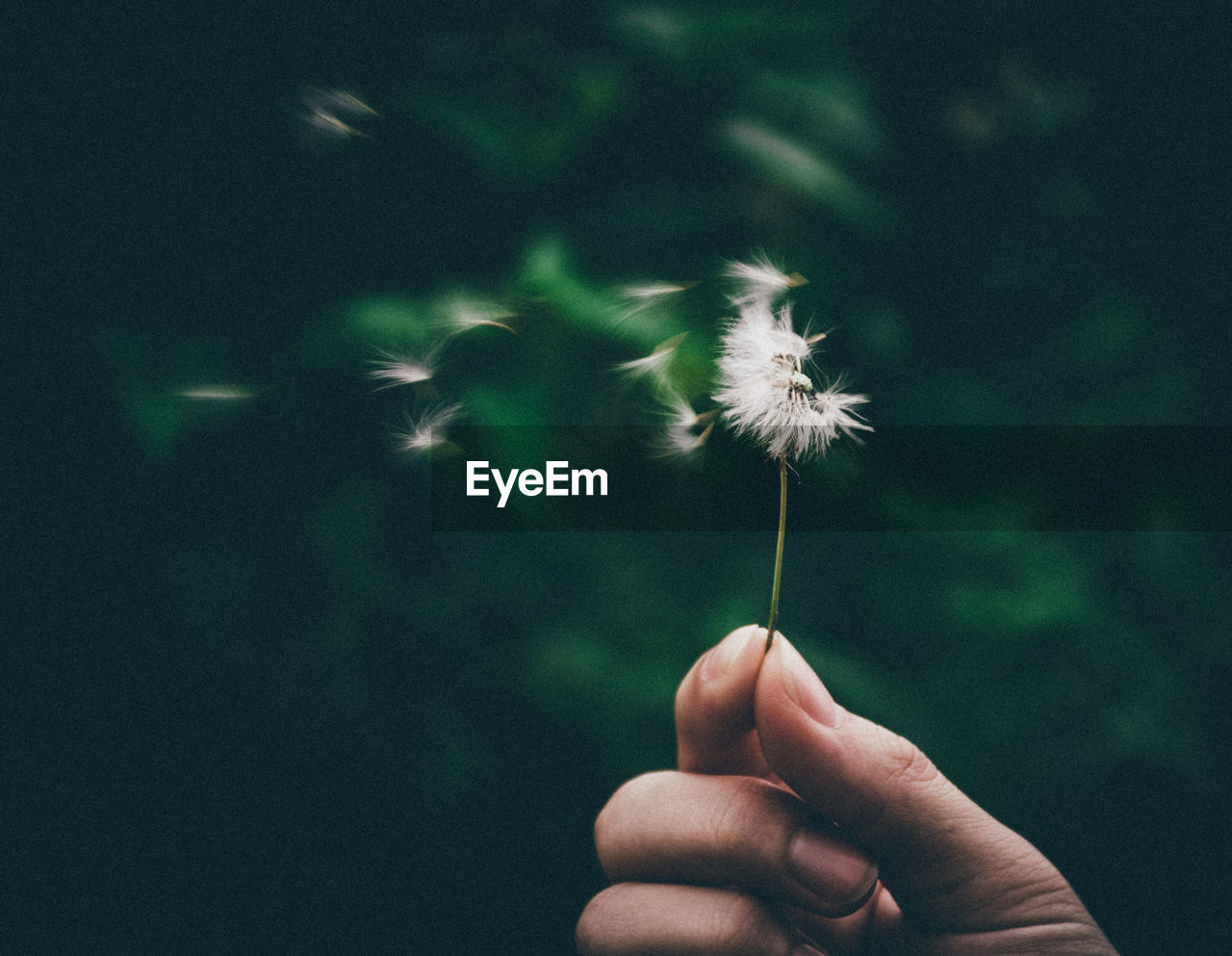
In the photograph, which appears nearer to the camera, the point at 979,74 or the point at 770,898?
the point at 770,898

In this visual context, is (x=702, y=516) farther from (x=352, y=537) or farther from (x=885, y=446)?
(x=352, y=537)

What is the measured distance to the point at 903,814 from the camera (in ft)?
1.84

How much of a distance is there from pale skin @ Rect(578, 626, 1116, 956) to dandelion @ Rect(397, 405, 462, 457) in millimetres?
352

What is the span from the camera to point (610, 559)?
2.44 ft

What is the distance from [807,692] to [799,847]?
126 mm

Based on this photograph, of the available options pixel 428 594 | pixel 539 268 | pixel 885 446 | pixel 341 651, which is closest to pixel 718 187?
pixel 539 268

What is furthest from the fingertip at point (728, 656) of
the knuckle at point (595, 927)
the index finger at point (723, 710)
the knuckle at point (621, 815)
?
the knuckle at point (595, 927)

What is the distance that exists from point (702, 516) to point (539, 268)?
32 centimetres

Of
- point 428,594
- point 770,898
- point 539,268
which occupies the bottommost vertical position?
point 770,898

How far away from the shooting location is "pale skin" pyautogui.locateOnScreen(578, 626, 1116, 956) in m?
0.56

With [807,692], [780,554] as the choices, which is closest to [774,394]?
[780,554]

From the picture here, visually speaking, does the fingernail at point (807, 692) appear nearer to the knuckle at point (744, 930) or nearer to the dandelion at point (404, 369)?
the knuckle at point (744, 930)

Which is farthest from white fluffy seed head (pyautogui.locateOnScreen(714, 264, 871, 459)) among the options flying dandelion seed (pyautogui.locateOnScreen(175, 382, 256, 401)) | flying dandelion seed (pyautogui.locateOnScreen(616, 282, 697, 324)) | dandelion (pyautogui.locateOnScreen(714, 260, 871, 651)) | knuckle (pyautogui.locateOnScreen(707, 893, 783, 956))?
flying dandelion seed (pyautogui.locateOnScreen(175, 382, 256, 401))

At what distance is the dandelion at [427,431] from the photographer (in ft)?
2.39
